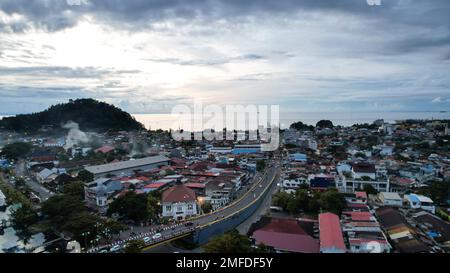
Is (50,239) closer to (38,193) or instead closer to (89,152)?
(38,193)

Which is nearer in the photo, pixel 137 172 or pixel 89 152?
pixel 137 172

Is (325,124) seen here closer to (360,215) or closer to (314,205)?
(314,205)

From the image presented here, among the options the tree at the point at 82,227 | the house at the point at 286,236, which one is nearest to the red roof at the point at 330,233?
the house at the point at 286,236

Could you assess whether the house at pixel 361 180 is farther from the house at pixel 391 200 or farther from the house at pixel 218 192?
the house at pixel 218 192

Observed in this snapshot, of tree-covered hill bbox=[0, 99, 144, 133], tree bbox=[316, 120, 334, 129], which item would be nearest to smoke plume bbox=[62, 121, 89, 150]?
tree-covered hill bbox=[0, 99, 144, 133]
